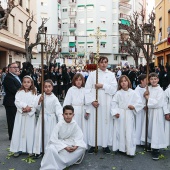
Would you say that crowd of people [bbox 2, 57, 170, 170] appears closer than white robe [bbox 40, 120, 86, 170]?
No

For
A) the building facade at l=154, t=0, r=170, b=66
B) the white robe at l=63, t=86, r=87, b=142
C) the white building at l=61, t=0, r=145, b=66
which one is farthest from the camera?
the white building at l=61, t=0, r=145, b=66

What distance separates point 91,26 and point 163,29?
130ft

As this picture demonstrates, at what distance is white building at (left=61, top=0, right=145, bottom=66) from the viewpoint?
202ft

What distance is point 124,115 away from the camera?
243 inches

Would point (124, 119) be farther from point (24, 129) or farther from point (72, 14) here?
point (72, 14)

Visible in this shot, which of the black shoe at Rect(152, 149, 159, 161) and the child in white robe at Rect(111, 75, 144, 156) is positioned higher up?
the child in white robe at Rect(111, 75, 144, 156)

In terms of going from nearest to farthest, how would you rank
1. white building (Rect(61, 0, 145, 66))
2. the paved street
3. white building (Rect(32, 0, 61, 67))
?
the paved street < white building (Rect(32, 0, 61, 67)) < white building (Rect(61, 0, 145, 66))

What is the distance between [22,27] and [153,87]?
78.9ft

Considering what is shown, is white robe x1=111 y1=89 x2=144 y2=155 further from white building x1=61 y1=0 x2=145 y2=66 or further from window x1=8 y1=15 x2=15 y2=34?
white building x1=61 y1=0 x2=145 y2=66

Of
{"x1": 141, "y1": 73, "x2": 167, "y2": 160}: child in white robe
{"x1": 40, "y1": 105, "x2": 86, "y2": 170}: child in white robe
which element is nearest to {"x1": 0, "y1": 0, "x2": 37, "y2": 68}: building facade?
{"x1": 141, "y1": 73, "x2": 167, "y2": 160}: child in white robe

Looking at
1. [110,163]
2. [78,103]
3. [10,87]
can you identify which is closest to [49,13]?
[10,87]

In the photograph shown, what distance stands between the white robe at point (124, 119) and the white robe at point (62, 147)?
1048 millimetres

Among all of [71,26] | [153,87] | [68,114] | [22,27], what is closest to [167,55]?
[22,27]

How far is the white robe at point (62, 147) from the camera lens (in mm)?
5023
